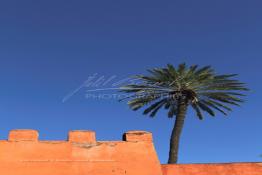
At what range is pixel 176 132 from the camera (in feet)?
78.0

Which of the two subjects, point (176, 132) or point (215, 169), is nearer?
point (215, 169)

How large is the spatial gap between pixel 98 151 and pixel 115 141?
751 mm

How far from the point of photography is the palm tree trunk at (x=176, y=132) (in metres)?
22.9

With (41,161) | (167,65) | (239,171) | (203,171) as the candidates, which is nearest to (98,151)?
(41,161)

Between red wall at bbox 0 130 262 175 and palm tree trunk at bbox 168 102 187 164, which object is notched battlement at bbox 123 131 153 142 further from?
palm tree trunk at bbox 168 102 187 164

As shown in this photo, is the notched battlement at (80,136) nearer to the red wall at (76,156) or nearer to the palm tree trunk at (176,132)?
the red wall at (76,156)

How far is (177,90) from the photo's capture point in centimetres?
2458

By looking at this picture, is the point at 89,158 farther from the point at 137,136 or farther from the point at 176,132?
the point at 176,132

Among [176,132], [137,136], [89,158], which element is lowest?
[176,132]

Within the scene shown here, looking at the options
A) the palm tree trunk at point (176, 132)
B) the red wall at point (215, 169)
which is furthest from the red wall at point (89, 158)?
the palm tree trunk at point (176, 132)

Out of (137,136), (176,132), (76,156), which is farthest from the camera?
(176,132)

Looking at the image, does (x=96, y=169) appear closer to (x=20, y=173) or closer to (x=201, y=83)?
(x=20, y=173)

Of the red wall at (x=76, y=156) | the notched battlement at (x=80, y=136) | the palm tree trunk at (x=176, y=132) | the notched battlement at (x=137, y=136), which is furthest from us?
the palm tree trunk at (x=176, y=132)

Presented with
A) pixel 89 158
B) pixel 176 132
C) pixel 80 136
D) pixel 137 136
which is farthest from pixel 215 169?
pixel 176 132
